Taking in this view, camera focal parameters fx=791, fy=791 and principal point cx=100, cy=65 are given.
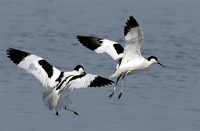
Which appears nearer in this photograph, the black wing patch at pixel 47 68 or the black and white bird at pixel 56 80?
the black and white bird at pixel 56 80

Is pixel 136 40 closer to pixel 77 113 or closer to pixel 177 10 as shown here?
pixel 77 113

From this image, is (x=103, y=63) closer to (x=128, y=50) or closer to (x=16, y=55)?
(x=128, y=50)

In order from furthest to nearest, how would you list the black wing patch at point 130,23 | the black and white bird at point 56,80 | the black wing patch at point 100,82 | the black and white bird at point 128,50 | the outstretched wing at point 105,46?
the outstretched wing at point 105,46
the black and white bird at point 128,50
the black wing patch at point 130,23
the black and white bird at point 56,80
the black wing patch at point 100,82

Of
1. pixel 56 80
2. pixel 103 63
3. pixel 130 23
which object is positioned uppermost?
pixel 130 23

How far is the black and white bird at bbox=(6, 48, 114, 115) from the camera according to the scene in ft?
36.8

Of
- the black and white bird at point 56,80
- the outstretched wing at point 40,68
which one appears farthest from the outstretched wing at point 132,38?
the outstretched wing at point 40,68

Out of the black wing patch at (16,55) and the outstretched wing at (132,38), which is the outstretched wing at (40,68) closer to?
the black wing patch at (16,55)

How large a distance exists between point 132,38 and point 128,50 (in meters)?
0.41

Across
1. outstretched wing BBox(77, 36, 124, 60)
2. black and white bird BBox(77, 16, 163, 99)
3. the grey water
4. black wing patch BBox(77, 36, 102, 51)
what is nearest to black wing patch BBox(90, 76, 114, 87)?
the grey water

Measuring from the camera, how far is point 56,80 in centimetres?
1220

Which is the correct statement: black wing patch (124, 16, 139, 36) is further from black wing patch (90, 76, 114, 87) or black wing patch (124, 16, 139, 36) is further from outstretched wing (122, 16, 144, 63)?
black wing patch (90, 76, 114, 87)

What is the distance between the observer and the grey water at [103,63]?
1276 centimetres

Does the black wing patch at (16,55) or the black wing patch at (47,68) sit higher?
the black wing patch at (16,55)

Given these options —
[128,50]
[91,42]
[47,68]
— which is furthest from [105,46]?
[47,68]
